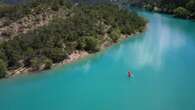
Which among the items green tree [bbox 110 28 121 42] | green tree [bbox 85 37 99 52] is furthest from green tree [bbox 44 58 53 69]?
green tree [bbox 110 28 121 42]

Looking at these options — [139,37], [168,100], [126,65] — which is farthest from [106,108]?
[139,37]

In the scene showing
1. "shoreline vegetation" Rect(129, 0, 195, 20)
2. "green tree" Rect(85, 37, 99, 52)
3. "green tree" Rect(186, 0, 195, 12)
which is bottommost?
"shoreline vegetation" Rect(129, 0, 195, 20)

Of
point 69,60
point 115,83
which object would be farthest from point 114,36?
point 115,83

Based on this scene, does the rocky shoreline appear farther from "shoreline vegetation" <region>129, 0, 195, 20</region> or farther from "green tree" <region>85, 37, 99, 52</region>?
"shoreline vegetation" <region>129, 0, 195, 20</region>

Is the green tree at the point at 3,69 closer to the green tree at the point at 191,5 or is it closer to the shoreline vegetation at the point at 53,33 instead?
the shoreline vegetation at the point at 53,33

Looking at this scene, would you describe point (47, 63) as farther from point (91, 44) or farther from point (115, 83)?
point (115, 83)
